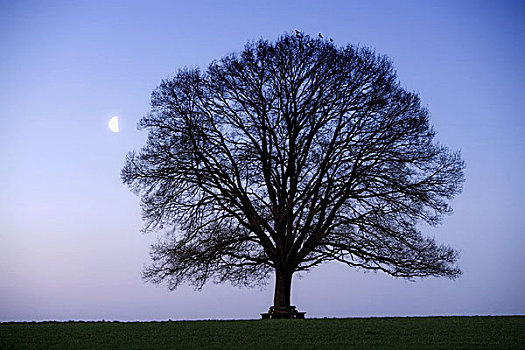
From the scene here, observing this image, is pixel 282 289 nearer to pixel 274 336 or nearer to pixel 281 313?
pixel 281 313

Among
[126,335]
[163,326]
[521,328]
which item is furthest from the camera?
[163,326]

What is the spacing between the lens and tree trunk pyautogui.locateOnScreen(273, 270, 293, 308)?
2383cm

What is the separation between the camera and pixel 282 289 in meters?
23.9

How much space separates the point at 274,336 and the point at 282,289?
956 centimetres

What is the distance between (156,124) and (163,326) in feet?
31.9

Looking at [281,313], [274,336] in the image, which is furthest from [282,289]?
[274,336]

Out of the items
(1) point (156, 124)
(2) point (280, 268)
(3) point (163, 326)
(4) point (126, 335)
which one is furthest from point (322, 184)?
(4) point (126, 335)

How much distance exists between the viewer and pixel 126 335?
15031 millimetres

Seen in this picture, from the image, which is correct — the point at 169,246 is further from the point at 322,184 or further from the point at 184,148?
the point at 322,184

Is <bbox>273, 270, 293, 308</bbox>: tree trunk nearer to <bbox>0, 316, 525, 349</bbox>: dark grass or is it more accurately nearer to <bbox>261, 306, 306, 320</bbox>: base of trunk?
<bbox>261, 306, 306, 320</bbox>: base of trunk

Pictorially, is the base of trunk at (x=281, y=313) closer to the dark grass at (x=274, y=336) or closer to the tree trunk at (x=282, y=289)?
the tree trunk at (x=282, y=289)

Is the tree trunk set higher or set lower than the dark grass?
higher

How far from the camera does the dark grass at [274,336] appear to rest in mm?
12852

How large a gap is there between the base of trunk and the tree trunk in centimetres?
18
